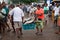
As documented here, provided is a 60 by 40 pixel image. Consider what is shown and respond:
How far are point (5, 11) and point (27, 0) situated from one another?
166ft

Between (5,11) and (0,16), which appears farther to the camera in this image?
(5,11)

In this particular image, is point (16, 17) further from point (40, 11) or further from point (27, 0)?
point (27, 0)

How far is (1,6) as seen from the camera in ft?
47.2

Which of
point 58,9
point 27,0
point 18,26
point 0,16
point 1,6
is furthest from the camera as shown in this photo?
point 27,0

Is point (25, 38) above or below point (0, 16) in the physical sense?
below

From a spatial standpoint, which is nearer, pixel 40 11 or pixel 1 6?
pixel 40 11

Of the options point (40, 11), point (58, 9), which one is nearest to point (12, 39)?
point (40, 11)

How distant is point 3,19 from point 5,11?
88cm

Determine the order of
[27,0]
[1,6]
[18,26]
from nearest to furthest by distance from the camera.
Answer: [18,26] < [1,6] < [27,0]

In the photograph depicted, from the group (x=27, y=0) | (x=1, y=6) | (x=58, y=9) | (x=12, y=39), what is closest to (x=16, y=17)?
(x=12, y=39)

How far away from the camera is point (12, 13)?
12.4 meters

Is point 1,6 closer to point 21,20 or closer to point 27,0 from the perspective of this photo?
point 21,20

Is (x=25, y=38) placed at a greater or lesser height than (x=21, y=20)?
lesser

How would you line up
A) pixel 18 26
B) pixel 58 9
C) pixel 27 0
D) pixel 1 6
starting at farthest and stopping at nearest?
pixel 27 0
pixel 58 9
pixel 1 6
pixel 18 26
